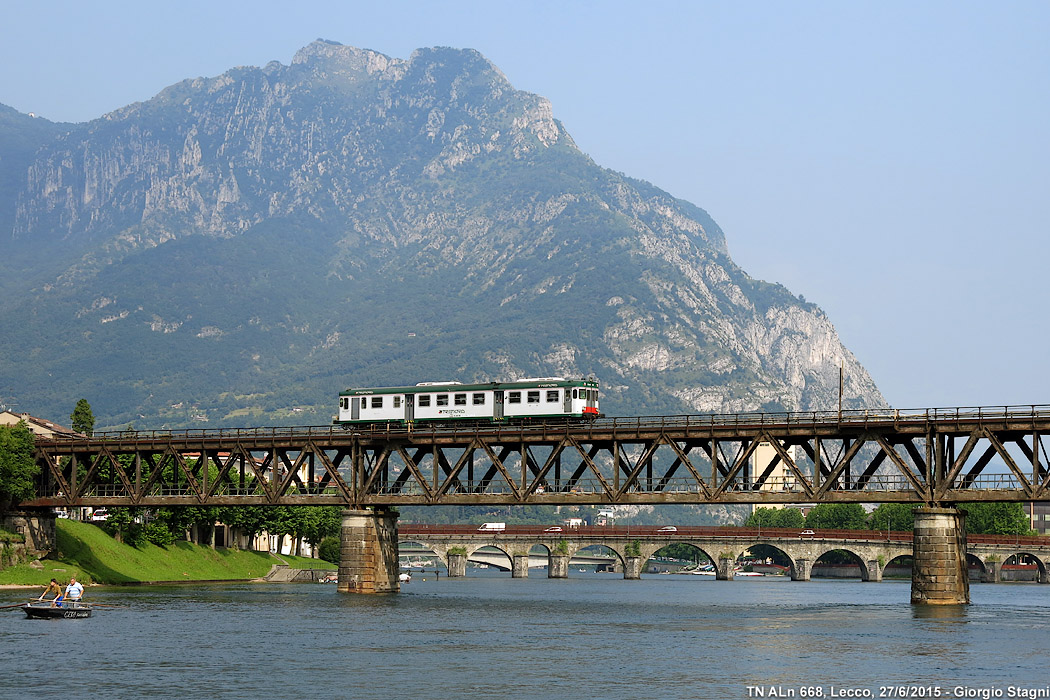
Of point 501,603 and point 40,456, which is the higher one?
point 40,456

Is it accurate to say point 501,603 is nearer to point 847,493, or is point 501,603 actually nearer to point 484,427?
point 484,427

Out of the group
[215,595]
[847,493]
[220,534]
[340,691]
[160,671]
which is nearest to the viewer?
[340,691]

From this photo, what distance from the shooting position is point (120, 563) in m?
129

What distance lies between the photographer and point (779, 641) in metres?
74.9

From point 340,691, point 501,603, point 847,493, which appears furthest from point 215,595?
point 340,691

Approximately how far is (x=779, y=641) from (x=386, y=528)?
4068 cm

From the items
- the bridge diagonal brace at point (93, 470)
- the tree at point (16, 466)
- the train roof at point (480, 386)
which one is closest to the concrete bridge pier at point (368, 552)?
the train roof at point (480, 386)

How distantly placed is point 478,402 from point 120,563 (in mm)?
42408

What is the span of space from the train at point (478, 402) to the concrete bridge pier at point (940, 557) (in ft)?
87.4

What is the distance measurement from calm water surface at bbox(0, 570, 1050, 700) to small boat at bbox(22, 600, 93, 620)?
0.62 meters

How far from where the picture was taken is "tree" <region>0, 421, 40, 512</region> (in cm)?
11112

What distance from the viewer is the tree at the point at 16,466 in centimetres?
11112

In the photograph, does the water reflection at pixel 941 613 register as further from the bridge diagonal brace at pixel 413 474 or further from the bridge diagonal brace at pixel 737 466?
the bridge diagonal brace at pixel 413 474

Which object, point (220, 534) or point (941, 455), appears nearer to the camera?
point (941, 455)
